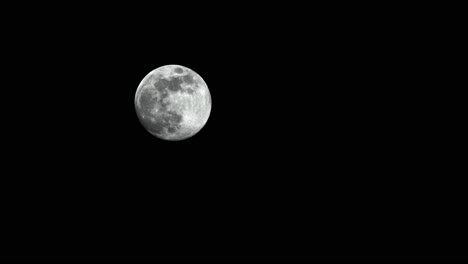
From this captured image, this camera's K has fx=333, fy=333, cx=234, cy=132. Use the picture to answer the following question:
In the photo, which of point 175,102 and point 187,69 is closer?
point 175,102

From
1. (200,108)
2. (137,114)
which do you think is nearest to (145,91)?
(137,114)

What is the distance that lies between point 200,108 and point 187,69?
3.23 ft

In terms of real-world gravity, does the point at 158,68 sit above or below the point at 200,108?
above

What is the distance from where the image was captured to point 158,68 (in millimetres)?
7270

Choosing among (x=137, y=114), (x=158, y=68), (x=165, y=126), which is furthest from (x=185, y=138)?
(x=158, y=68)

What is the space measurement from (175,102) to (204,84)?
3.08 feet

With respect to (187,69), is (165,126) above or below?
below

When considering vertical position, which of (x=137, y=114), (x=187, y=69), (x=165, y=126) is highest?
(x=187, y=69)

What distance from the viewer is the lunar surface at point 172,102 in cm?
669

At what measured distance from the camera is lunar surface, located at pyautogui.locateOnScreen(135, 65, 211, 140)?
6688 mm

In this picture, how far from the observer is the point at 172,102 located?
21.8ft

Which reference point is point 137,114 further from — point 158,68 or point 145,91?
point 158,68

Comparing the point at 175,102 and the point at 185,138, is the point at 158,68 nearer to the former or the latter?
the point at 175,102

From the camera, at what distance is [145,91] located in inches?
271
